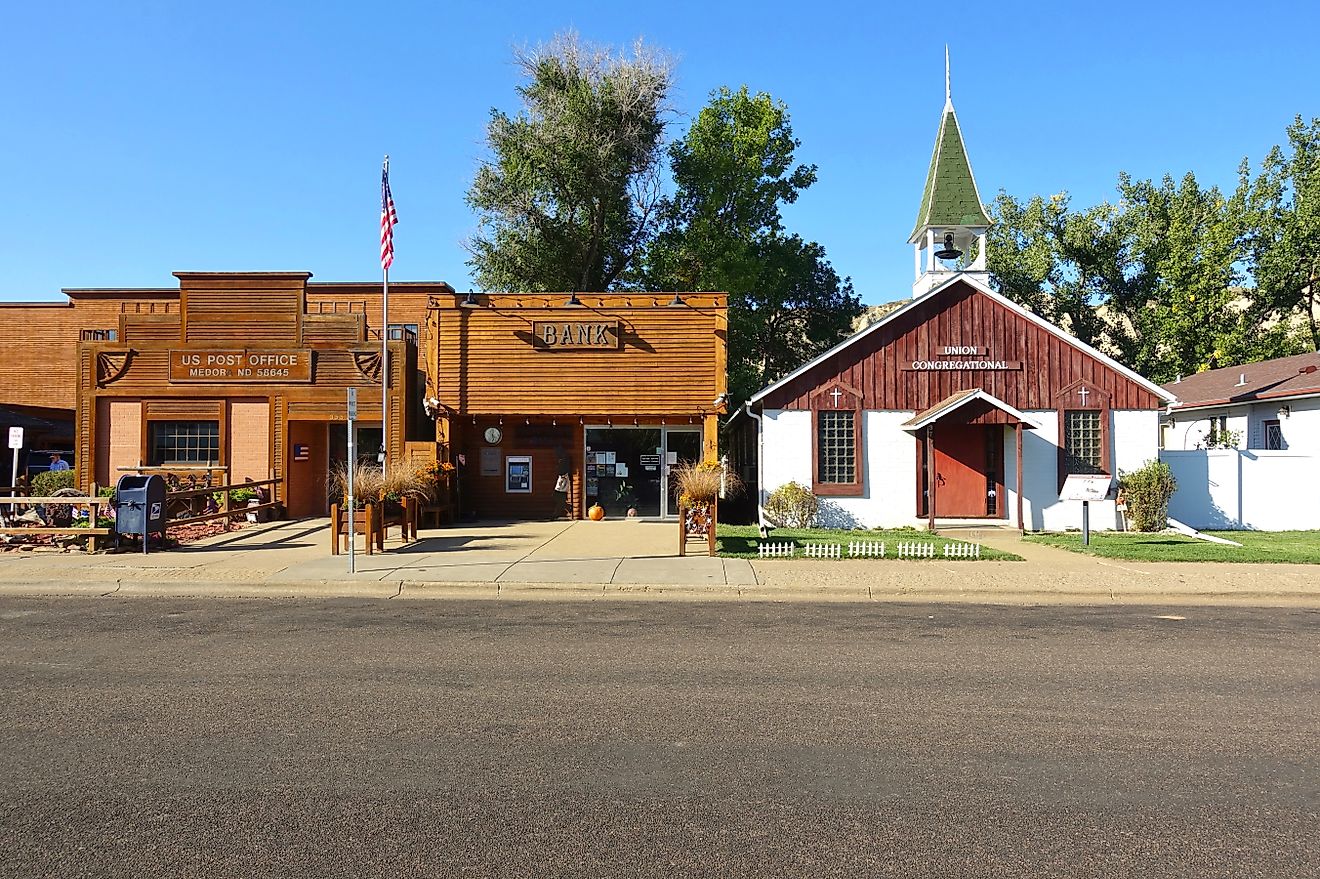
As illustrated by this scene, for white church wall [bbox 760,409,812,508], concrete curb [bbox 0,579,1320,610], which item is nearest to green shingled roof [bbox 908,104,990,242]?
white church wall [bbox 760,409,812,508]

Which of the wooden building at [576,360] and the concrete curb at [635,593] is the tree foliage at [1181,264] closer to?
the wooden building at [576,360]

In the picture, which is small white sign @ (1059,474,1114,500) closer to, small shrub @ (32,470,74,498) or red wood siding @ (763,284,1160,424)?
red wood siding @ (763,284,1160,424)

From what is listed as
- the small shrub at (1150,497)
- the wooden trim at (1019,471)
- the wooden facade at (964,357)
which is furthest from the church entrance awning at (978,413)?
the small shrub at (1150,497)

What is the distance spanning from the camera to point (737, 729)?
19.0 feet

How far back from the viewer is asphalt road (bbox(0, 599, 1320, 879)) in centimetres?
398

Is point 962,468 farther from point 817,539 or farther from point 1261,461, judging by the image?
point 1261,461

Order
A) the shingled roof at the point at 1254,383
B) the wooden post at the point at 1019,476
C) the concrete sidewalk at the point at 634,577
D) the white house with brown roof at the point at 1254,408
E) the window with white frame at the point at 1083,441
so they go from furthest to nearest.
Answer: the shingled roof at the point at 1254,383 < the white house with brown roof at the point at 1254,408 < the window with white frame at the point at 1083,441 < the wooden post at the point at 1019,476 < the concrete sidewalk at the point at 634,577

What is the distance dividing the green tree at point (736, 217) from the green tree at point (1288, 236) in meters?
18.2

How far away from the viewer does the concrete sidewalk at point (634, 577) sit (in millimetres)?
11609

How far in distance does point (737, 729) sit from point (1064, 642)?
451 cm

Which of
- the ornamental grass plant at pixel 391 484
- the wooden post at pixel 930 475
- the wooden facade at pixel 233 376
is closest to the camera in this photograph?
the ornamental grass plant at pixel 391 484

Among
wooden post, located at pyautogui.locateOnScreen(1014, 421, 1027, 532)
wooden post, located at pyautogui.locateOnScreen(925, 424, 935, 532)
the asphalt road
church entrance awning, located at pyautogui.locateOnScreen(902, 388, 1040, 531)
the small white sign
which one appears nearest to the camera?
the asphalt road

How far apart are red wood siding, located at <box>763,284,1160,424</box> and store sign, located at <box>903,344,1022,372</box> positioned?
0.07 m

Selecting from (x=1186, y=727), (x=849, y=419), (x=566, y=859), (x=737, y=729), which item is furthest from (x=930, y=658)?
(x=849, y=419)
